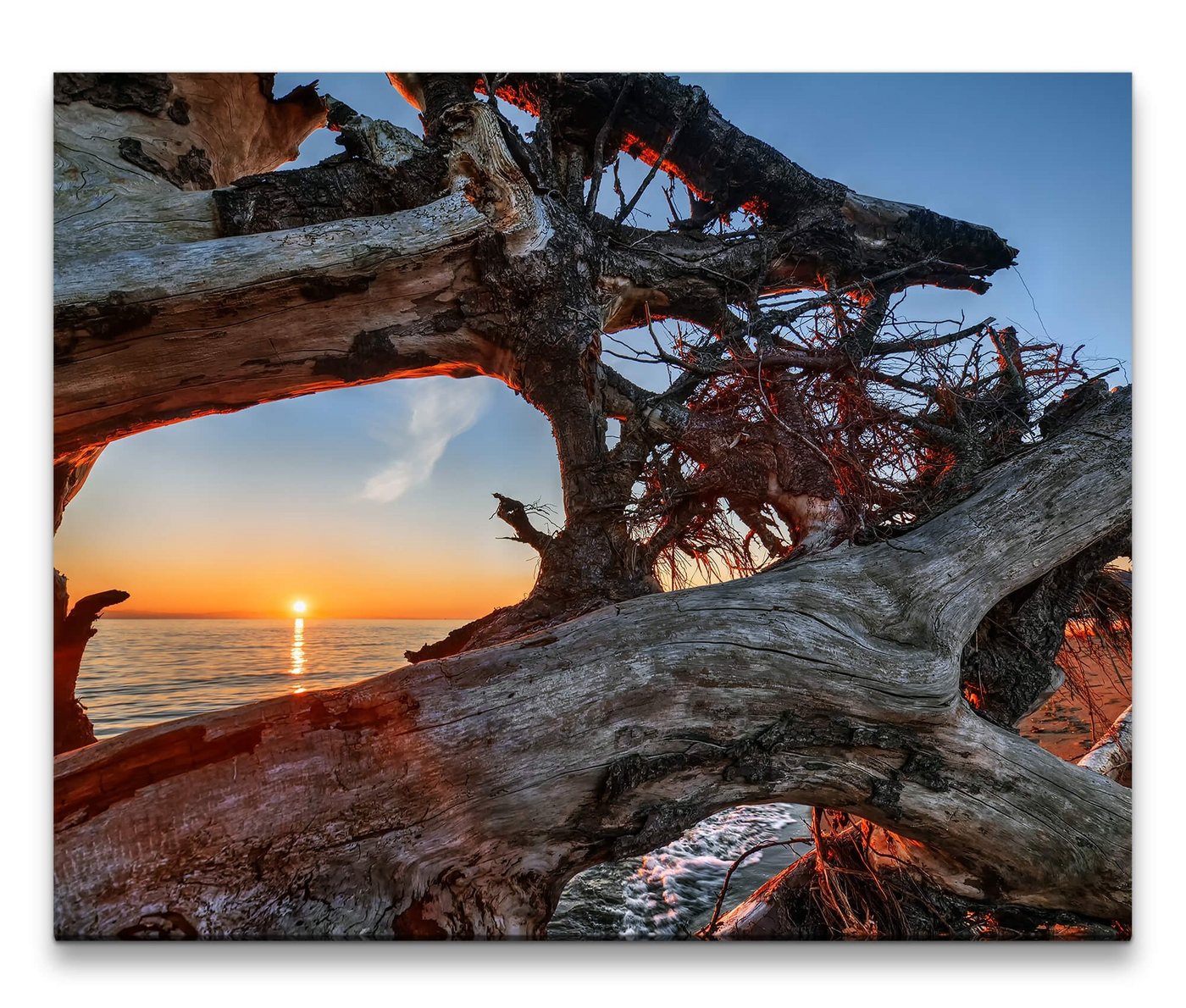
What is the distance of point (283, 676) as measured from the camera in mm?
1938

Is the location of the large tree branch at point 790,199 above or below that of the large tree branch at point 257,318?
above

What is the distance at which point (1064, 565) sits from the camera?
→ 7.17 ft

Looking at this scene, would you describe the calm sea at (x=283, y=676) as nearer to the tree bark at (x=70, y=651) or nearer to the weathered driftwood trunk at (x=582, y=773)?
the tree bark at (x=70, y=651)

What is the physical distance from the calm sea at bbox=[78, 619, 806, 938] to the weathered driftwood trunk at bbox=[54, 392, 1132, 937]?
1.02ft

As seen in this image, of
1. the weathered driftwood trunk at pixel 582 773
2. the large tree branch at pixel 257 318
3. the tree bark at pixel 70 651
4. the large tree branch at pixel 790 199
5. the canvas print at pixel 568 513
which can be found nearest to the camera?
the weathered driftwood trunk at pixel 582 773

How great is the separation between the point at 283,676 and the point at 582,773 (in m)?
1.06

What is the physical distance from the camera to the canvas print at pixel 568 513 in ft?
4.56

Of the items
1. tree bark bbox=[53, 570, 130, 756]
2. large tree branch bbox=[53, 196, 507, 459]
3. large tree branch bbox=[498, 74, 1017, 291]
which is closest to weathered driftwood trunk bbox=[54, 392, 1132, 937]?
tree bark bbox=[53, 570, 130, 756]

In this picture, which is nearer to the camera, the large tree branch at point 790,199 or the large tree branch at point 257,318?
the large tree branch at point 257,318

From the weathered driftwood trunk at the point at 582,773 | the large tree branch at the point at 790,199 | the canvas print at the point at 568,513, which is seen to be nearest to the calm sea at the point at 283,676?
the canvas print at the point at 568,513

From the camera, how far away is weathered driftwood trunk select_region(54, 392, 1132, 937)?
127 centimetres

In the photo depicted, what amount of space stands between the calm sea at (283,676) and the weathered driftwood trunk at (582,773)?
31 centimetres

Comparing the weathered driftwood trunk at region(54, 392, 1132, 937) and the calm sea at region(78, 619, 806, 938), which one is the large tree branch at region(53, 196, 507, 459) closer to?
the calm sea at region(78, 619, 806, 938)
